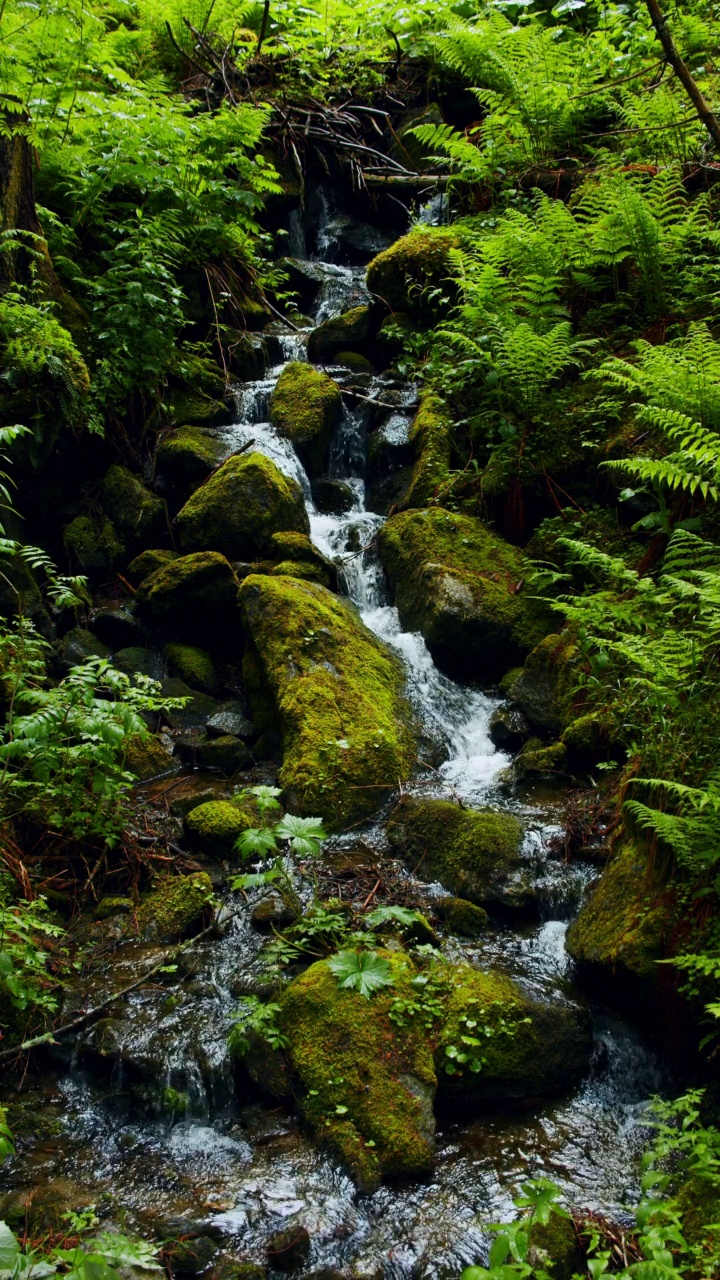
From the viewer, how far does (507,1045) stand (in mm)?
3701

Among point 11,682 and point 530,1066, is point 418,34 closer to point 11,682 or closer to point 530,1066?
point 11,682

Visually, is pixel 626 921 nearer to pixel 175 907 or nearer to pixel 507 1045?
pixel 507 1045

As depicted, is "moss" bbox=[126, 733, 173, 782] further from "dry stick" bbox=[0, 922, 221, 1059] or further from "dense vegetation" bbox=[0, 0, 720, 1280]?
"dry stick" bbox=[0, 922, 221, 1059]

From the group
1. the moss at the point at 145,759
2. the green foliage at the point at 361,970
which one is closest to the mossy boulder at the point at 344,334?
the moss at the point at 145,759

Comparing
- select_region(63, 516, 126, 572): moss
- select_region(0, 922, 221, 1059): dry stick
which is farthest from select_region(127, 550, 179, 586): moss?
select_region(0, 922, 221, 1059): dry stick

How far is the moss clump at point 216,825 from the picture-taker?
201 inches

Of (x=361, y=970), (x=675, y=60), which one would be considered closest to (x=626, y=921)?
(x=361, y=970)

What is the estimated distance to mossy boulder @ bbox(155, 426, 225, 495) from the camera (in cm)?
802

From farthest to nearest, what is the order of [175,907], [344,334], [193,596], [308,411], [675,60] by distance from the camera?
[344,334]
[308,411]
[193,596]
[175,907]
[675,60]

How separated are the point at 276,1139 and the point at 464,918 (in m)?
1.52

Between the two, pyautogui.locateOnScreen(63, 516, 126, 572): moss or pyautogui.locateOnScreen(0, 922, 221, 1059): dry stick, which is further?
pyautogui.locateOnScreen(63, 516, 126, 572): moss

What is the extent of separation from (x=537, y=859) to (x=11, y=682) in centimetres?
341

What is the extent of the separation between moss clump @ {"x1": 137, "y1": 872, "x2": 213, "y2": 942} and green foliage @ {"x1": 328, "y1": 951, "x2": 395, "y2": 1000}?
1.33 m

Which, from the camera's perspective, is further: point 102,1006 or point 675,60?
point 102,1006
